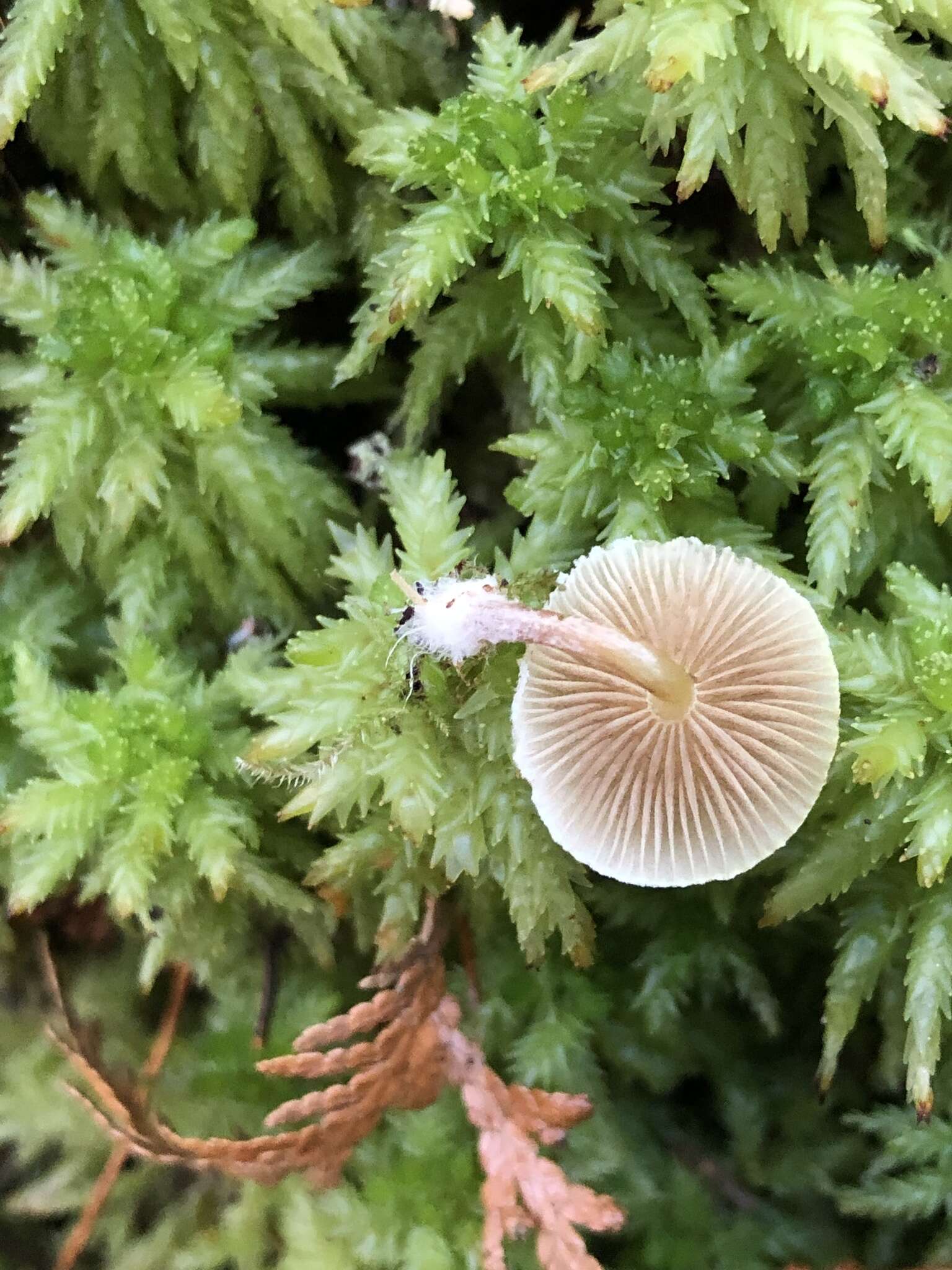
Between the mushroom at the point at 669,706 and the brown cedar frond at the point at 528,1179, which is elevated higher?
the mushroom at the point at 669,706

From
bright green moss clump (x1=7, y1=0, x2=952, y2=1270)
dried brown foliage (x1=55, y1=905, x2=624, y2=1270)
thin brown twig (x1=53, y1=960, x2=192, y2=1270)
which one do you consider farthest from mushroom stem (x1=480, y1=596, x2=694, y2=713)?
thin brown twig (x1=53, y1=960, x2=192, y2=1270)

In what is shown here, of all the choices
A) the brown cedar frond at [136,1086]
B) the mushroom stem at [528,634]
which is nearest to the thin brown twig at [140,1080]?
the brown cedar frond at [136,1086]

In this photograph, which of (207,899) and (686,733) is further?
(207,899)

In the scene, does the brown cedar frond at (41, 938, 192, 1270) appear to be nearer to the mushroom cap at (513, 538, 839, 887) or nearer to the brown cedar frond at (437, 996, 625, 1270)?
the brown cedar frond at (437, 996, 625, 1270)

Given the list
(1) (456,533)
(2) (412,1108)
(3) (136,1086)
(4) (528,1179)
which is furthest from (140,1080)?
(1) (456,533)

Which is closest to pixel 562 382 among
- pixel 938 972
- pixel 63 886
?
pixel 938 972

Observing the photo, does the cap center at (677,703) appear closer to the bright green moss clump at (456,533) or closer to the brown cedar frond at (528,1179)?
the bright green moss clump at (456,533)

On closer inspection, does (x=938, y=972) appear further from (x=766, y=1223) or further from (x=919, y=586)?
(x=766, y=1223)

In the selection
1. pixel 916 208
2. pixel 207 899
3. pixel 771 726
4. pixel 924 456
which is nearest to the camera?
pixel 771 726
